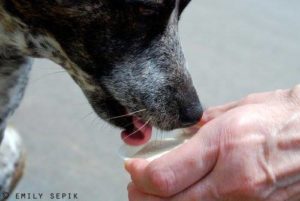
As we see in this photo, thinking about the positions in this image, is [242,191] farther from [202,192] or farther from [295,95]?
[295,95]

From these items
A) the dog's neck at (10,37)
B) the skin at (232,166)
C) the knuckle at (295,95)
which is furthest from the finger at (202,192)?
the dog's neck at (10,37)

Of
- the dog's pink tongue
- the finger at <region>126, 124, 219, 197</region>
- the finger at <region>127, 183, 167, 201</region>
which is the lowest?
the dog's pink tongue

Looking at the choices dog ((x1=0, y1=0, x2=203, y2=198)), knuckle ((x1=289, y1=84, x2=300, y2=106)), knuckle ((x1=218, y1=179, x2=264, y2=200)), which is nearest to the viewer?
knuckle ((x1=218, y1=179, x2=264, y2=200))

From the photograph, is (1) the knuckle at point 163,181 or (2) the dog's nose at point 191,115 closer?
(1) the knuckle at point 163,181

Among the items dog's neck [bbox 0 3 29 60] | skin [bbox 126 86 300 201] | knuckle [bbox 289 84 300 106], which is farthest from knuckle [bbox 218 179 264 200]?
dog's neck [bbox 0 3 29 60]

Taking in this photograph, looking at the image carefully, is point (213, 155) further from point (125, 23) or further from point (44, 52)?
point (44, 52)

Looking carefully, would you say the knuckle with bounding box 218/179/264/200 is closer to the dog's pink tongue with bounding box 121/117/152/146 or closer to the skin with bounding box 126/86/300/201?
the skin with bounding box 126/86/300/201

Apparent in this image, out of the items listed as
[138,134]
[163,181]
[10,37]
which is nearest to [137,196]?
[163,181]

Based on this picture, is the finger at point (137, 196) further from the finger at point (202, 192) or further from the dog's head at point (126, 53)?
the dog's head at point (126, 53)

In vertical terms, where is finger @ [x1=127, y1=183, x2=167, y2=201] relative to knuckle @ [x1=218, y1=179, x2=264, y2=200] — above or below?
below

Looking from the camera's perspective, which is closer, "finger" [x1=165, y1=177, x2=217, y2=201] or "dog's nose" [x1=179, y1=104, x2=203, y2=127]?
"finger" [x1=165, y1=177, x2=217, y2=201]
